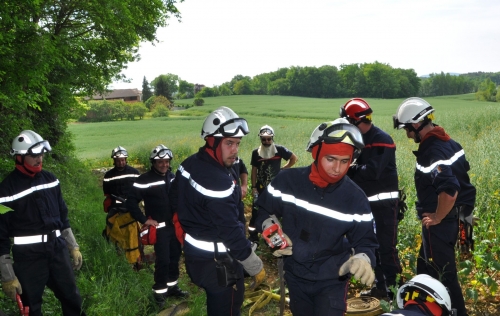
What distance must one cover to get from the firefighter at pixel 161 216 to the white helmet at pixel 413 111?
2794 millimetres

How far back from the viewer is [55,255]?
12.7 feet

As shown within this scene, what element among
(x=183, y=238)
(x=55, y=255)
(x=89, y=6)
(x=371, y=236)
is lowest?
(x=55, y=255)

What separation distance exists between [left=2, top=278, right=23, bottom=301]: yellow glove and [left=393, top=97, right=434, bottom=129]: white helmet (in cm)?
388

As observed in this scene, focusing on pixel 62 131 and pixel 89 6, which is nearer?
pixel 89 6

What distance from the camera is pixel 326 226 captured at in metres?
2.70

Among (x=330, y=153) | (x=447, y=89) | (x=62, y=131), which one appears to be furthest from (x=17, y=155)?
(x=447, y=89)

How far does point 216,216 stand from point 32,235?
76.2 inches

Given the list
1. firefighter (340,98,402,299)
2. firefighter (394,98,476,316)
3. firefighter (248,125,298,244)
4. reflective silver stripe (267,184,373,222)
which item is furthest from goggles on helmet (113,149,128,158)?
reflective silver stripe (267,184,373,222)

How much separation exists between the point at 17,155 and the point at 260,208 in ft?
8.07

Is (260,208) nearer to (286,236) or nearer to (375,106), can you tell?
(286,236)

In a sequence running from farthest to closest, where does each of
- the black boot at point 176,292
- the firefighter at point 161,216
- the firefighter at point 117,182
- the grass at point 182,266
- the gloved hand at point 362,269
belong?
the firefighter at point 117,182, the black boot at point 176,292, the firefighter at point 161,216, the grass at point 182,266, the gloved hand at point 362,269

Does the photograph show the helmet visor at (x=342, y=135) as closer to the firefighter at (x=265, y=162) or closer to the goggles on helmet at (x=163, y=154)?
the goggles on helmet at (x=163, y=154)

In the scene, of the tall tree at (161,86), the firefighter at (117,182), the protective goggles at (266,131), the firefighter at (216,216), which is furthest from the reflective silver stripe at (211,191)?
the tall tree at (161,86)

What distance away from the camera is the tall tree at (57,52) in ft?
17.1
